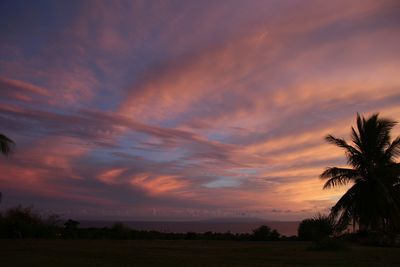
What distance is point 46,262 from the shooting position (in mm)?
9773

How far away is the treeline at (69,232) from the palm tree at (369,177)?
13.8 ft

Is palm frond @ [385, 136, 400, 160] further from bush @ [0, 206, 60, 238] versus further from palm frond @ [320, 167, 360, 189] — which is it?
bush @ [0, 206, 60, 238]

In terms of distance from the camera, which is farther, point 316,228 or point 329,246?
point 316,228

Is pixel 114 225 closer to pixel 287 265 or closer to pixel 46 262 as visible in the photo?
pixel 46 262

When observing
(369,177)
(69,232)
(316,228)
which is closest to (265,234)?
(316,228)

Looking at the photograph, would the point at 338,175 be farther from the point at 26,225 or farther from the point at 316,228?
the point at 26,225

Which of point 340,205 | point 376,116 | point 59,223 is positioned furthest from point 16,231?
point 376,116

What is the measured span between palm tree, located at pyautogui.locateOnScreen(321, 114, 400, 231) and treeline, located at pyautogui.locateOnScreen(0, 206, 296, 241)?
4.21m

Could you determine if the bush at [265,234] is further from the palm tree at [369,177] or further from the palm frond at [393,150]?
the palm frond at [393,150]

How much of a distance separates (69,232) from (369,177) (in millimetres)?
17835

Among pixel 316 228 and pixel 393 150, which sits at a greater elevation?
pixel 393 150

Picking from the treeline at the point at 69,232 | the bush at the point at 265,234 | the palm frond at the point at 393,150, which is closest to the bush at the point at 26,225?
the treeline at the point at 69,232

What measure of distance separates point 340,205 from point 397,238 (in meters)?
5.12

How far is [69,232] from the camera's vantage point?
73.3 feet
